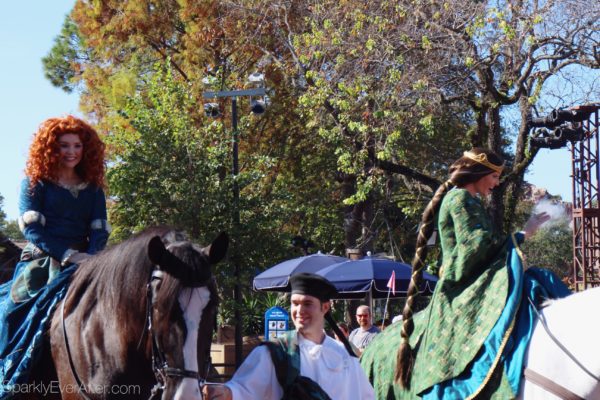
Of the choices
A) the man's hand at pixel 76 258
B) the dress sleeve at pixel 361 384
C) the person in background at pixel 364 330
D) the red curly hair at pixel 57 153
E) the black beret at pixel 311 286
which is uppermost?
the red curly hair at pixel 57 153

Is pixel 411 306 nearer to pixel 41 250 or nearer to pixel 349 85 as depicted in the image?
pixel 41 250

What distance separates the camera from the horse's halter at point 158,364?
15.4ft

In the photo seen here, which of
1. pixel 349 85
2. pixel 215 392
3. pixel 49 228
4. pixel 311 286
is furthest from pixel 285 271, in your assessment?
pixel 215 392

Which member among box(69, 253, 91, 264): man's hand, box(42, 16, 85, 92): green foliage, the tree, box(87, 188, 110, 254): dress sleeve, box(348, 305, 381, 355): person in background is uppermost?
box(42, 16, 85, 92): green foliage

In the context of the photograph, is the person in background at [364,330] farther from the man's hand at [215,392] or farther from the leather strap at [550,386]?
the man's hand at [215,392]

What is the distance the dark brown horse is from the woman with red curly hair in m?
0.17

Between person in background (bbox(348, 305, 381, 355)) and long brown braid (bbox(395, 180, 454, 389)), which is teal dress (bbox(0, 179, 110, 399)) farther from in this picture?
person in background (bbox(348, 305, 381, 355))

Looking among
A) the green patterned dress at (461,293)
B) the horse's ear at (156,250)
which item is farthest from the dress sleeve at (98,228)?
the green patterned dress at (461,293)

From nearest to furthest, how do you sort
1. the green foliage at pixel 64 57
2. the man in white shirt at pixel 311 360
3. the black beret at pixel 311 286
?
the man in white shirt at pixel 311 360
the black beret at pixel 311 286
the green foliage at pixel 64 57

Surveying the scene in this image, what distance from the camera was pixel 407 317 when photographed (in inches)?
267

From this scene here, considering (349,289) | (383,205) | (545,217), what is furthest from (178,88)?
(545,217)

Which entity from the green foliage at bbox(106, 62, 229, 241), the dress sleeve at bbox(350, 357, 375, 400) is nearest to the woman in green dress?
the dress sleeve at bbox(350, 357, 375, 400)

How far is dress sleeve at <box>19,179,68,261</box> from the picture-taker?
615 cm

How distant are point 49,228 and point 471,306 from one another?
2.94 metres
